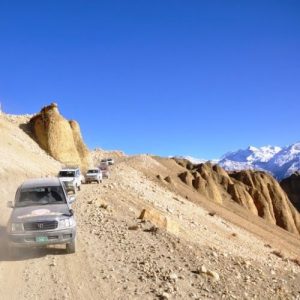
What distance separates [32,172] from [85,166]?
2304cm

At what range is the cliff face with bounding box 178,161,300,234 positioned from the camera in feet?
253

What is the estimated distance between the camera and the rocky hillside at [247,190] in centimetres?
7706

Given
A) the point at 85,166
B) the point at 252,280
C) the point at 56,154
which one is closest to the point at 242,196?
the point at 85,166

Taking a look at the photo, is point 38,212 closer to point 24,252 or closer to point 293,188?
point 24,252

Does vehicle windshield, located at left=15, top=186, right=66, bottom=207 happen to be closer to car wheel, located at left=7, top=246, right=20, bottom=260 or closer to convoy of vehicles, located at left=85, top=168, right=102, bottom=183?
car wheel, located at left=7, top=246, right=20, bottom=260

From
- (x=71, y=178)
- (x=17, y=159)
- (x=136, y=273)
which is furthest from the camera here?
(x=17, y=159)

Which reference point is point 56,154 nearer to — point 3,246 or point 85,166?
point 85,166

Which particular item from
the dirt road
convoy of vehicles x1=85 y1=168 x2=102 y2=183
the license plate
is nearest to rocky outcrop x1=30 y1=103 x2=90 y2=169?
convoy of vehicles x1=85 y1=168 x2=102 y2=183

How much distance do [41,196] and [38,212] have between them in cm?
125

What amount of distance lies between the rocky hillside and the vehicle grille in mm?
61969

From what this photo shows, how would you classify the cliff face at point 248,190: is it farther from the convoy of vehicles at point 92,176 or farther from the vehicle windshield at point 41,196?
the vehicle windshield at point 41,196

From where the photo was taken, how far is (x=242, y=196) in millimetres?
85000

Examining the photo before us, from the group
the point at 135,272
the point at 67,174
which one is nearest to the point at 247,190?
the point at 67,174

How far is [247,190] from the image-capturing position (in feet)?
309
